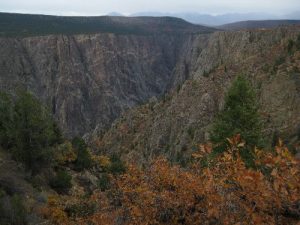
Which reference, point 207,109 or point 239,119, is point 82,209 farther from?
point 207,109

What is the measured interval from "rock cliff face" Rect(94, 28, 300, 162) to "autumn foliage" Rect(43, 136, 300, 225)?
21.1 m

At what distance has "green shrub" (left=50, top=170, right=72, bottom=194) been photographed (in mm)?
29625

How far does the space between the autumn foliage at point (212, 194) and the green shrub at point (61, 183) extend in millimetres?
17227

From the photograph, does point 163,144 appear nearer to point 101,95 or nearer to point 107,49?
point 101,95

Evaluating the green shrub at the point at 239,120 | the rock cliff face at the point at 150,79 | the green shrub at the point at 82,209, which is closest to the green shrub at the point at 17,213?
the green shrub at the point at 82,209

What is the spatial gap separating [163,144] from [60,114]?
3459 inches

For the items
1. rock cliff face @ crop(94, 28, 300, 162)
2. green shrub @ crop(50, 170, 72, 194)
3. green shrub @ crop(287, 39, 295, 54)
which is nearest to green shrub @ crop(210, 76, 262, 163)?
rock cliff face @ crop(94, 28, 300, 162)

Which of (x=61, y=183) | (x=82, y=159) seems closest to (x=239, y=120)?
(x=61, y=183)

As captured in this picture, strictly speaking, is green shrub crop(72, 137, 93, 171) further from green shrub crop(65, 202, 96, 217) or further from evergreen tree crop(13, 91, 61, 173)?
green shrub crop(65, 202, 96, 217)

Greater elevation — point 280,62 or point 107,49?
point 280,62

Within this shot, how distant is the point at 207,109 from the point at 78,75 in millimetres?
102481

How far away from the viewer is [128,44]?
17750 centimetres

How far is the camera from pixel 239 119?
981 inches

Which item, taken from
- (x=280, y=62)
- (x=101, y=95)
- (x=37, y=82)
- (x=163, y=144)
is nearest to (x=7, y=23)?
(x=37, y=82)
